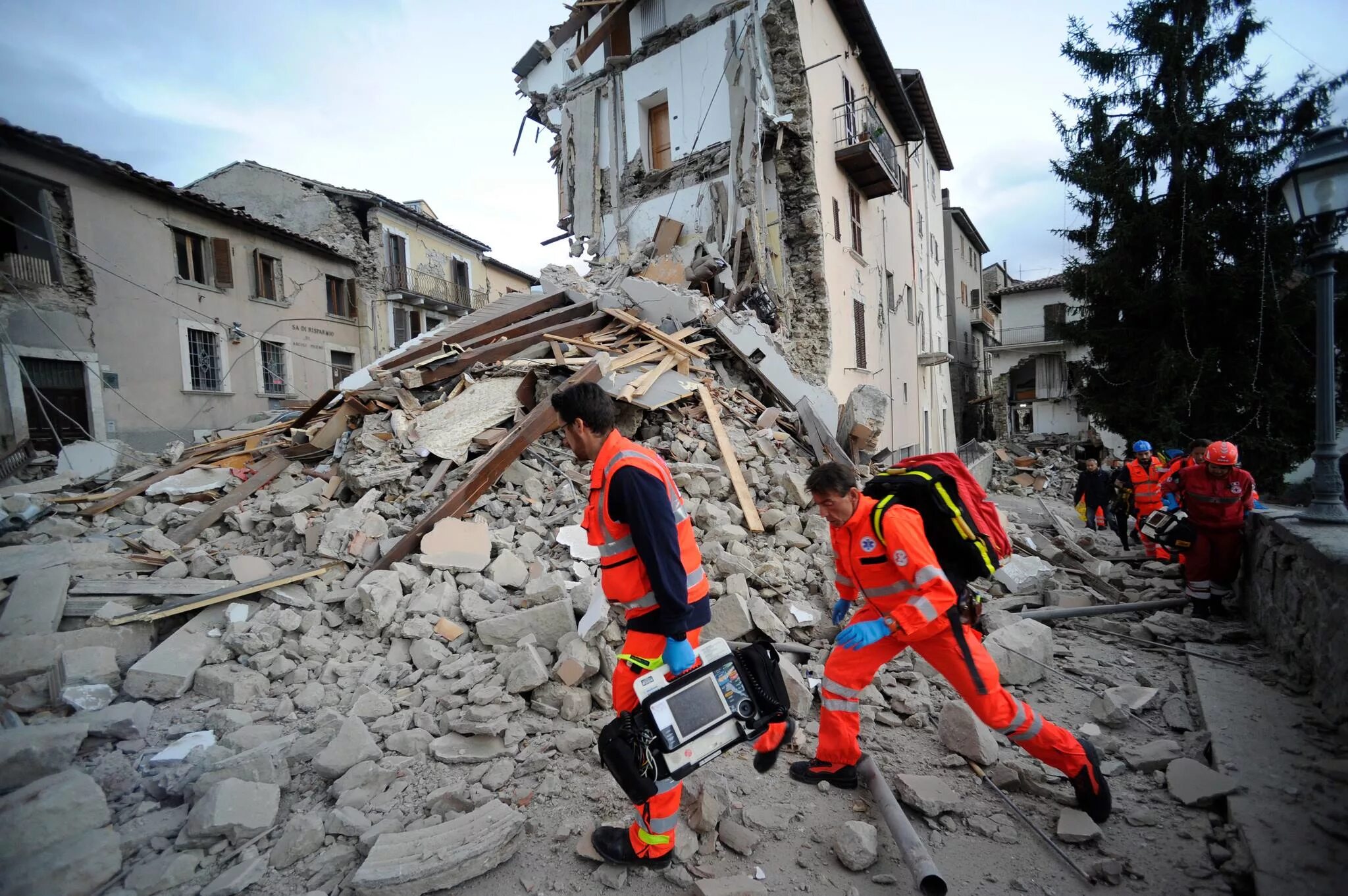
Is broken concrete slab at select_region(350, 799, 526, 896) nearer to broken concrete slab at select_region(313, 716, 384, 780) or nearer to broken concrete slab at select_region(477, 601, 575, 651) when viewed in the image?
broken concrete slab at select_region(313, 716, 384, 780)

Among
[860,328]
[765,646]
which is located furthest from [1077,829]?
[860,328]

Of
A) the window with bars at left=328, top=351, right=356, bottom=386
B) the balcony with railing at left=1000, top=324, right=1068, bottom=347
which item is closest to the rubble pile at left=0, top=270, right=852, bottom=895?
the window with bars at left=328, top=351, right=356, bottom=386

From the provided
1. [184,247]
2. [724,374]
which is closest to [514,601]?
[724,374]

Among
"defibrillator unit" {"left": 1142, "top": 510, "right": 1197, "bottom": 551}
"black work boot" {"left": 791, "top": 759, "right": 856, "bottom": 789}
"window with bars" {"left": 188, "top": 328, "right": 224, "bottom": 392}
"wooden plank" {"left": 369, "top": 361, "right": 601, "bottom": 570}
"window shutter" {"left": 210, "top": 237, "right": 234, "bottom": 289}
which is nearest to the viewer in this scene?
"black work boot" {"left": 791, "top": 759, "right": 856, "bottom": 789}

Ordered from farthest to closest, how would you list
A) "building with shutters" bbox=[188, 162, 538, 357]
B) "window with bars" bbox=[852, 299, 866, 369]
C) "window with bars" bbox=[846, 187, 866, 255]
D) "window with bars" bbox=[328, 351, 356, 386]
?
"building with shutters" bbox=[188, 162, 538, 357] < "window with bars" bbox=[328, 351, 356, 386] < "window with bars" bbox=[846, 187, 866, 255] < "window with bars" bbox=[852, 299, 866, 369]

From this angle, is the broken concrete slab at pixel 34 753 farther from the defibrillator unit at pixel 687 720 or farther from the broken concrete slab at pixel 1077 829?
the broken concrete slab at pixel 1077 829

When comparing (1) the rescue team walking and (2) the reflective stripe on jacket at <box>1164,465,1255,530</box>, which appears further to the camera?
(2) the reflective stripe on jacket at <box>1164,465,1255,530</box>

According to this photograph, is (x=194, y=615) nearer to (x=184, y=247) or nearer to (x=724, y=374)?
(x=724, y=374)

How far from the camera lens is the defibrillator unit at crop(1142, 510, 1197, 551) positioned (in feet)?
16.6

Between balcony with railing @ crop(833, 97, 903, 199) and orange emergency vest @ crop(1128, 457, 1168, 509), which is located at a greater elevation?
balcony with railing @ crop(833, 97, 903, 199)

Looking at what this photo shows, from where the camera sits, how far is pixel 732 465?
632cm

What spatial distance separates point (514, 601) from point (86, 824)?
223 cm

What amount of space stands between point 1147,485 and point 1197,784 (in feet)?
19.0

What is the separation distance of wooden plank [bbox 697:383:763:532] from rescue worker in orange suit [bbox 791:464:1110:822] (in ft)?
8.49
